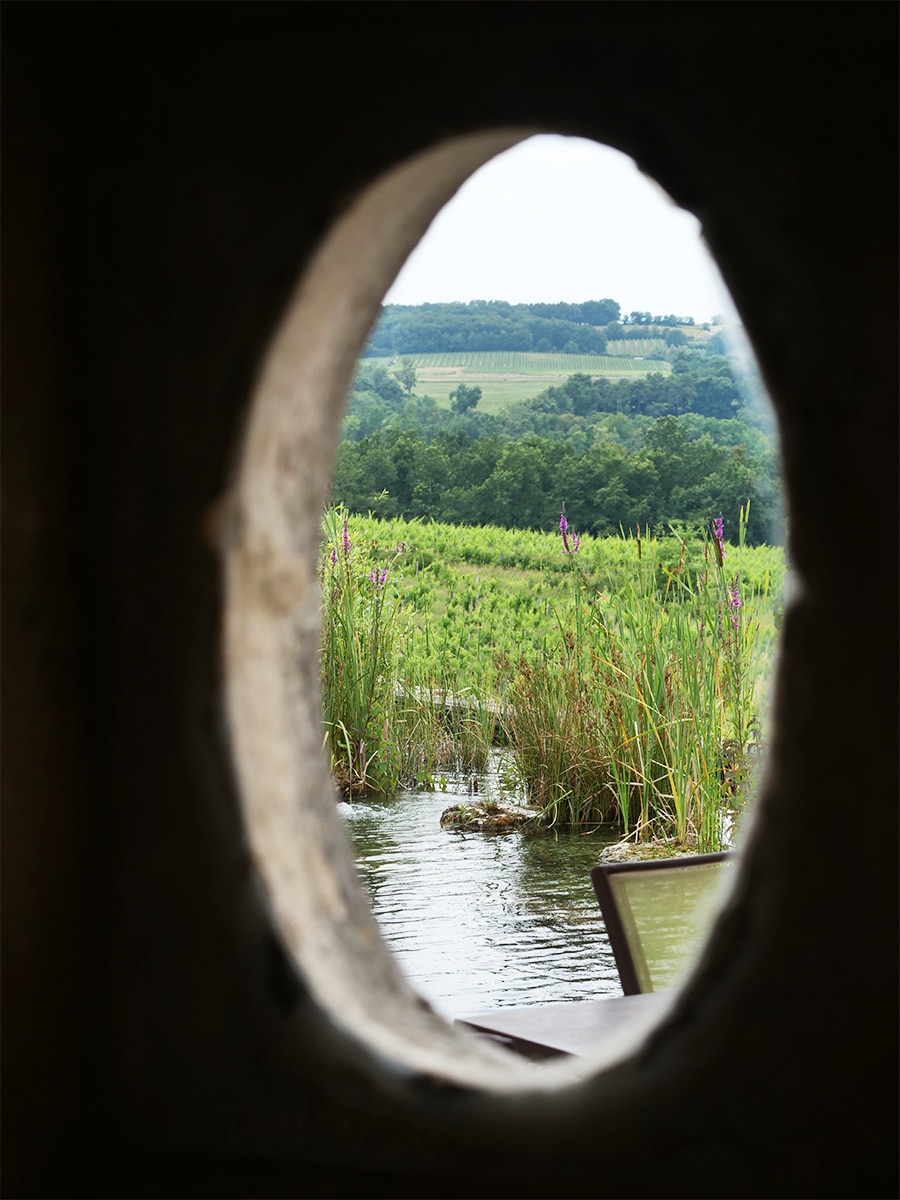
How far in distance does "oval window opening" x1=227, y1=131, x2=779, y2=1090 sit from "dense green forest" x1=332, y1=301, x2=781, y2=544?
→ 4cm

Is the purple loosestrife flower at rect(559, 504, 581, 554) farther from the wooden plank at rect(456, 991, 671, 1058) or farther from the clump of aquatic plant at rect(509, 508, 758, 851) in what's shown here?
the wooden plank at rect(456, 991, 671, 1058)

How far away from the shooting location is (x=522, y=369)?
45.0ft

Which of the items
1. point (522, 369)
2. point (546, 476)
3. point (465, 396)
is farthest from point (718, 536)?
point (465, 396)

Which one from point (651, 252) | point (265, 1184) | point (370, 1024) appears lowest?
point (265, 1184)

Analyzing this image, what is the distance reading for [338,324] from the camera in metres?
1.29

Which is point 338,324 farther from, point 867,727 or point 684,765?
point 684,765

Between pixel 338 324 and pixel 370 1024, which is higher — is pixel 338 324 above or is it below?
above

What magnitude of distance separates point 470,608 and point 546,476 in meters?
2.16

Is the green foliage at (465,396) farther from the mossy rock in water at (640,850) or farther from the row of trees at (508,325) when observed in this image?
the mossy rock in water at (640,850)

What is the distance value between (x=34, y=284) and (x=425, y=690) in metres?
5.45

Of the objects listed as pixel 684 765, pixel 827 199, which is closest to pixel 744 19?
pixel 827 199

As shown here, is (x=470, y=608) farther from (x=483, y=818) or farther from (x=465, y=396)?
(x=483, y=818)

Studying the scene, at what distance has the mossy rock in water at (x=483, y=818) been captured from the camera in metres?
5.50

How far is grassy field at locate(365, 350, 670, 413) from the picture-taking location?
536 inches
